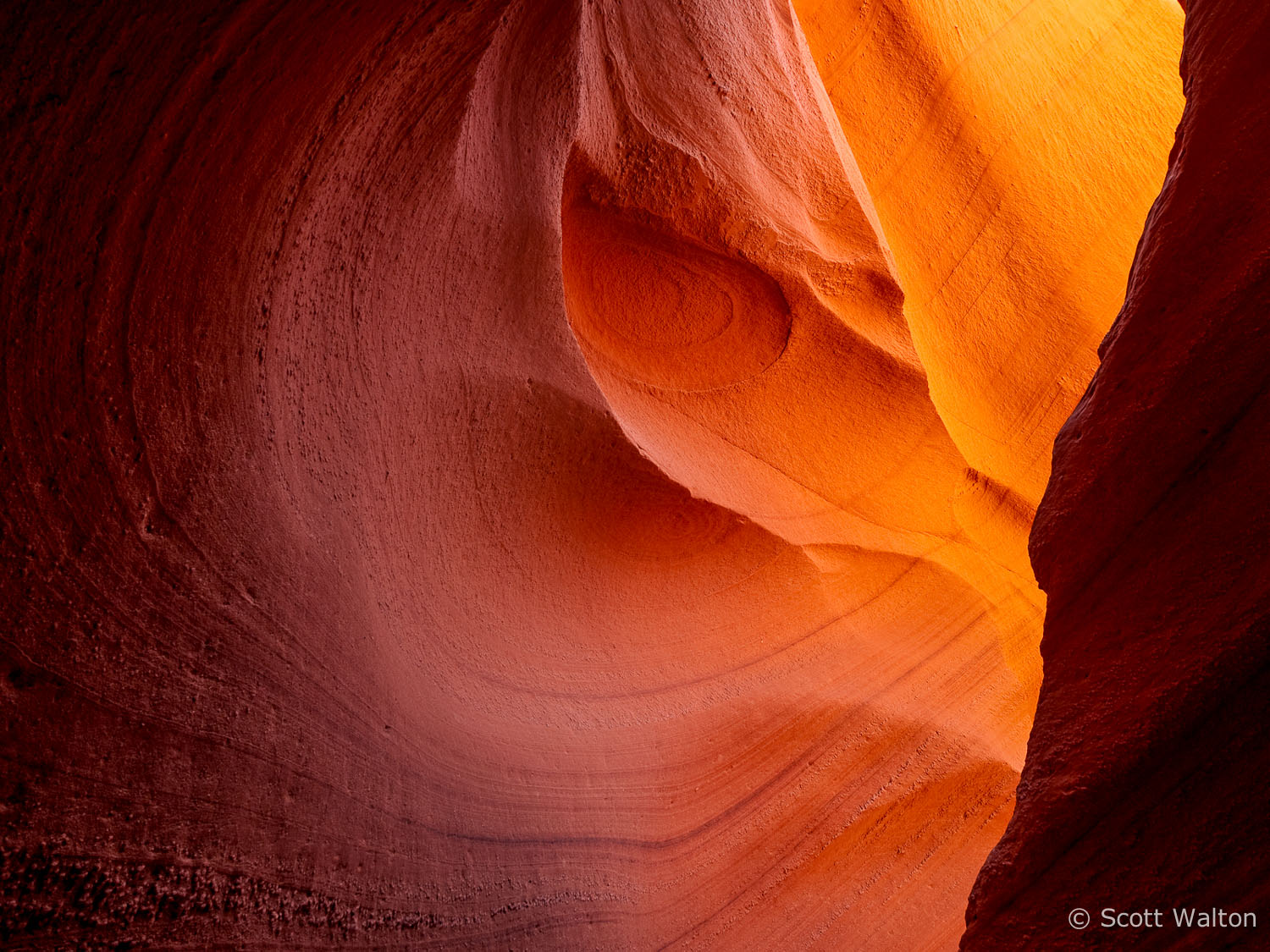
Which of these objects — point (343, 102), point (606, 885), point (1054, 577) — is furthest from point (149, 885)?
point (1054, 577)

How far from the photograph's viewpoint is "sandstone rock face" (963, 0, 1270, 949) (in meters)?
1.14

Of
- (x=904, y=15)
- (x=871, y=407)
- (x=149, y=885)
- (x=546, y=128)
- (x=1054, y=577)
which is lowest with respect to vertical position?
(x=149, y=885)

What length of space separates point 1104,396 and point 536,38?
1.66 meters

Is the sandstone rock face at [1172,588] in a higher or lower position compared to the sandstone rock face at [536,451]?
higher

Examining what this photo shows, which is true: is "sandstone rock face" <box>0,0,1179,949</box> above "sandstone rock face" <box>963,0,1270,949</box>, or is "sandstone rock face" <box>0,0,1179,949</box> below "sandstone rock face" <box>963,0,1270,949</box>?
below

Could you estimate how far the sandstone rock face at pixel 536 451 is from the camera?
1.24 meters

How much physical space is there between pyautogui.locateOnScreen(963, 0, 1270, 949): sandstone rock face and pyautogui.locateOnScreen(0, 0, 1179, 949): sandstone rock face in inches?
43.2

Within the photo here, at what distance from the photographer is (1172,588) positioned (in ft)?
4.09

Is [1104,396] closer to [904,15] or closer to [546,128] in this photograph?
[546,128]

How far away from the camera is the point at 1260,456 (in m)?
1.17

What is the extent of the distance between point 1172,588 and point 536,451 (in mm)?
1453

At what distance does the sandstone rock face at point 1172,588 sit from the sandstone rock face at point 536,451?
1096 mm

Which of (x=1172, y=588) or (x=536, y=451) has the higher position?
(x=1172, y=588)

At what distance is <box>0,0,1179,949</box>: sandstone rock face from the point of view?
1238 mm
